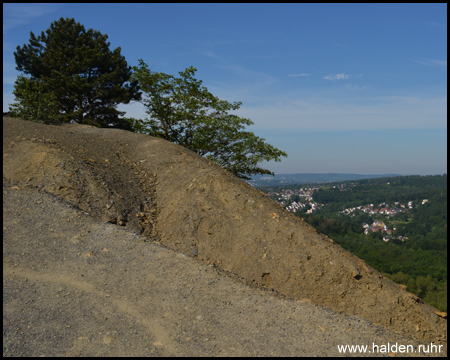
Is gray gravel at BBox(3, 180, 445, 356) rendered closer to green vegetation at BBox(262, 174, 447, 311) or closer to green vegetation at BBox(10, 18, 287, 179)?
green vegetation at BBox(10, 18, 287, 179)

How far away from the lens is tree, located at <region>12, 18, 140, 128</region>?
25062mm

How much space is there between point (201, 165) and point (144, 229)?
3.71 metres

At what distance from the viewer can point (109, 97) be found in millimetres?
27188

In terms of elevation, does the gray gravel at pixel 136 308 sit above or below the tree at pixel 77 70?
below

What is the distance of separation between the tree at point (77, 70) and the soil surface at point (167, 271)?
44.7 feet

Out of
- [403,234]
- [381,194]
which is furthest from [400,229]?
[381,194]

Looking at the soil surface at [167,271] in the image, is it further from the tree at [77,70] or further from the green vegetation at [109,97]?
the tree at [77,70]

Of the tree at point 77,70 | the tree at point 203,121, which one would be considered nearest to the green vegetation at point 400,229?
the tree at point 203,121

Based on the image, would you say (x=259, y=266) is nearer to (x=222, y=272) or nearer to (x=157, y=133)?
(x=222, y=272)

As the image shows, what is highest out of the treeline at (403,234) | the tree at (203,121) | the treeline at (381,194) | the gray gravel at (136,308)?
the tree at (203,121)

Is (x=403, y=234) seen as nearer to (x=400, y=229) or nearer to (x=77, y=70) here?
(x=400, y=229)

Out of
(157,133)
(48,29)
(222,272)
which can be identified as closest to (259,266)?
(222,272)

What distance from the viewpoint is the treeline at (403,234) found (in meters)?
42.0

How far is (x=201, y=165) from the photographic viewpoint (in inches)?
492
